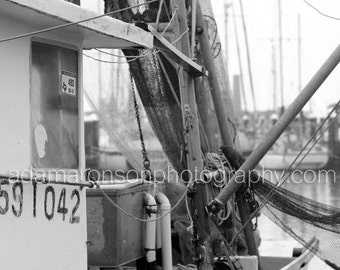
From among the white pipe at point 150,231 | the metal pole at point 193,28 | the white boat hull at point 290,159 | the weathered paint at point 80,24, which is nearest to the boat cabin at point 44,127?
the weathered paint at point 80,24

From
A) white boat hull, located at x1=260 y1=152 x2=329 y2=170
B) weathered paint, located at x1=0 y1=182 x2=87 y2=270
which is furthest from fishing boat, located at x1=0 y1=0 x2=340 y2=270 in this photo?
white boat hull, located at x1=260 y1=152 x2=329 y2=170

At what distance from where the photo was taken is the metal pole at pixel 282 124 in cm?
737

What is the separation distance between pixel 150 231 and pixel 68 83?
221 cm

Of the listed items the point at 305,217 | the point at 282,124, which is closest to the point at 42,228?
the point at 282,124

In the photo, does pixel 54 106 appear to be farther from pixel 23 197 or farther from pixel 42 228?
pixel 42 228

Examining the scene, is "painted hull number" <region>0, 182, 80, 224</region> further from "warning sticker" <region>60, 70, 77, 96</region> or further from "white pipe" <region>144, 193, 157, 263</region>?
"white pipe" <region>144, 193, 157, 263</region>

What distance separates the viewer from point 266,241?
19203mm

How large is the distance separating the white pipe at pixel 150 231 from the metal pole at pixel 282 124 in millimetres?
592

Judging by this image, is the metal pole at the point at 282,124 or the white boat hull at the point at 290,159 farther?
the white boat hull at the point at 290,159

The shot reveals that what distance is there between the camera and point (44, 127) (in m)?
5.54

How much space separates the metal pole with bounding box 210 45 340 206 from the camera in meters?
7.37

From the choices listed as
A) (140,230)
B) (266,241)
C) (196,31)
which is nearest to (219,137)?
(196,31)

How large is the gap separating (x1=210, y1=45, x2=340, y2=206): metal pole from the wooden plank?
1.01 metres

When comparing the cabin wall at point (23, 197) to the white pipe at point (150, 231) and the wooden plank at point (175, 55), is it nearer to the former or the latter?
the wooden plank at point (175, 55)
